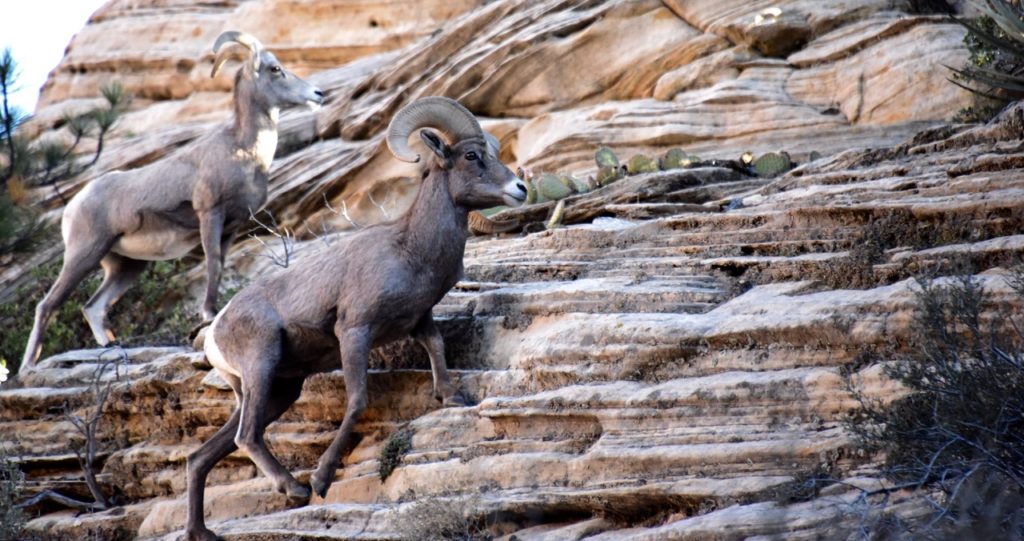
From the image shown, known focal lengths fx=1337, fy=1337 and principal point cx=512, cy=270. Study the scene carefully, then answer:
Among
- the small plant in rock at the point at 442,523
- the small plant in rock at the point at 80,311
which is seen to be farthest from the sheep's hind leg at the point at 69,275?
the small plant in rock at the point at 442,523

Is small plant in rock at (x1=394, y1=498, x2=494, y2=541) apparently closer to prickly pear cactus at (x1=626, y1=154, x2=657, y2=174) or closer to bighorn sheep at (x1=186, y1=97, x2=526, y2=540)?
bighorn sheep at (x1=186, y1=97, x2=526, y2=540)

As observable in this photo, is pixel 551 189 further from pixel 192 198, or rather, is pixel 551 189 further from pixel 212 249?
pixel 192 198

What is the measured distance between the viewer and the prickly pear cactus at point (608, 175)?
37.2 ft

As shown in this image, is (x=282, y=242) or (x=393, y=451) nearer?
(x=393, y=451)

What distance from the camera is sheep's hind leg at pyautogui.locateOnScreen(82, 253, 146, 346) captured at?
10930mm

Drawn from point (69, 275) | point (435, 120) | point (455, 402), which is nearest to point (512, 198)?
point (435, 120)

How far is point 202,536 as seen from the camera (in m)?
7.65

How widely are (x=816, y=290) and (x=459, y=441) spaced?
6.90 ft

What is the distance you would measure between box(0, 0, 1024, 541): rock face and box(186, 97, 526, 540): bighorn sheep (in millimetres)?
270

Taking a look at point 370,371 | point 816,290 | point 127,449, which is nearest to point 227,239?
point 127,449

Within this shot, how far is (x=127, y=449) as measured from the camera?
30.9 ft

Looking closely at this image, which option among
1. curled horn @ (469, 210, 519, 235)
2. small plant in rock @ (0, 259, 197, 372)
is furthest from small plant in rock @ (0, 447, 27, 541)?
small plant in rock @ (0, 259, 197, 372)

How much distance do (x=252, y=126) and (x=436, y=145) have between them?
3056 millimetres

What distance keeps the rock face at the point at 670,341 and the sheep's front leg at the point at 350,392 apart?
0.66ft
